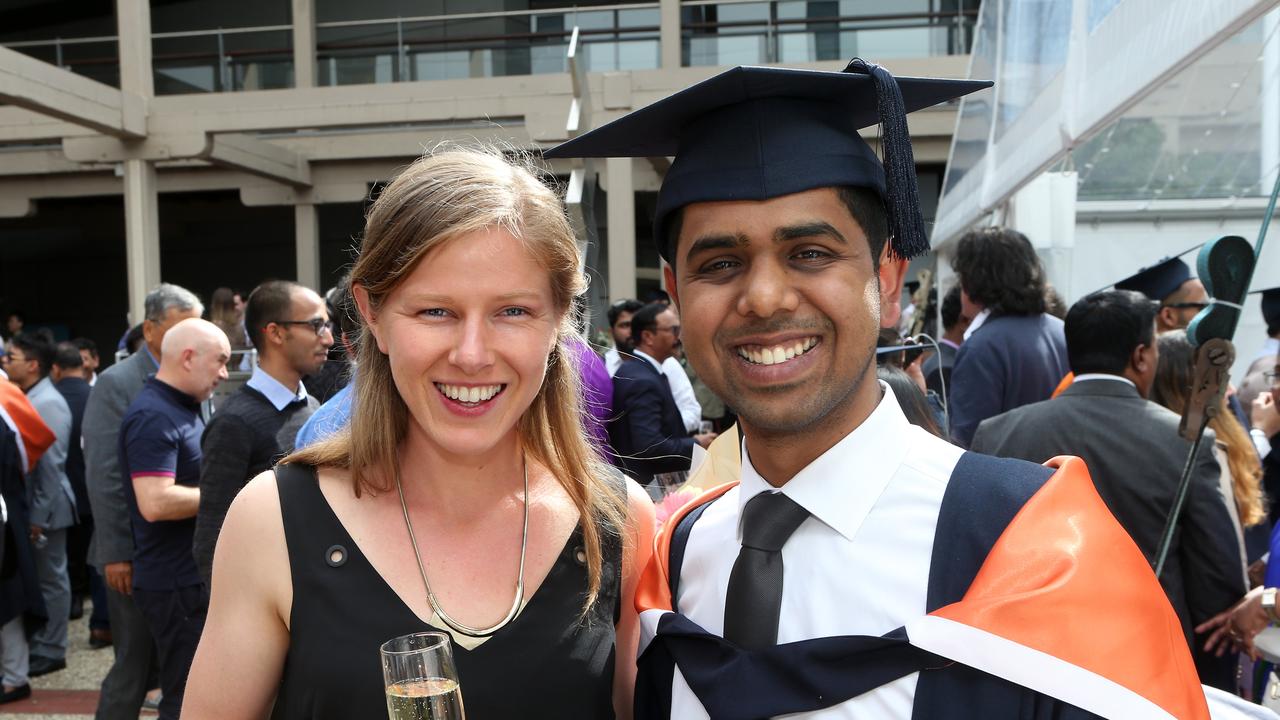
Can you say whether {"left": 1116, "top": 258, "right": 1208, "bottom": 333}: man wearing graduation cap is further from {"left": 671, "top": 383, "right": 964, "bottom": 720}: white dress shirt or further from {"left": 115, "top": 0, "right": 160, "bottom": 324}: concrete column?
{"left": 115, "top": 0, "right": 160, "bottom": 324}: concrete column

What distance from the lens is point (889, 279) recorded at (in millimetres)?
1522

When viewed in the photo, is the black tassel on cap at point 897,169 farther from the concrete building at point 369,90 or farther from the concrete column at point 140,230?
the concrete column at point 140,230

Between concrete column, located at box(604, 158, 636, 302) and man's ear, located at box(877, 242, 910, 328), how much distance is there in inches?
487

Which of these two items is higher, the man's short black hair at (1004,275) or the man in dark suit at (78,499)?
the man's short black hair at (1004,275)

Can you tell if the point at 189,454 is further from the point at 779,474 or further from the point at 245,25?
the point at 245,25

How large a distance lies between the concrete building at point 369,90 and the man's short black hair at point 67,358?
5.40 metres

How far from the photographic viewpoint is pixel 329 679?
1.60m

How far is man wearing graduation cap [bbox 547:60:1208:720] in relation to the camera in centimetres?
123

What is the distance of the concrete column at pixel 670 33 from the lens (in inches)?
534

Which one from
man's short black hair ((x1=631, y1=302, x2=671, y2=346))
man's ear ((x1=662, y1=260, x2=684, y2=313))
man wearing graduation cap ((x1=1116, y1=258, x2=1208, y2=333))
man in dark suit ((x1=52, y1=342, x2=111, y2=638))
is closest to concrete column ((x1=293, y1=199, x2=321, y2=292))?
man in dark suit ((x1=52, y1=342, x2=111, y2=638))

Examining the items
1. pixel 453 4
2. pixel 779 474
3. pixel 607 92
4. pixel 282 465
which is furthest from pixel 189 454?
pixel 453 4

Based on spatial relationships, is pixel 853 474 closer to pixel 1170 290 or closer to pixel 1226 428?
pixel 1226 428

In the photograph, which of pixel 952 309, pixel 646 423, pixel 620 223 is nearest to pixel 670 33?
pixel 620 223

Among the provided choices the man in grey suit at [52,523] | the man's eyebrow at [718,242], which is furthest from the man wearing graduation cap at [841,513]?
the man in grey suit at [52,523]
